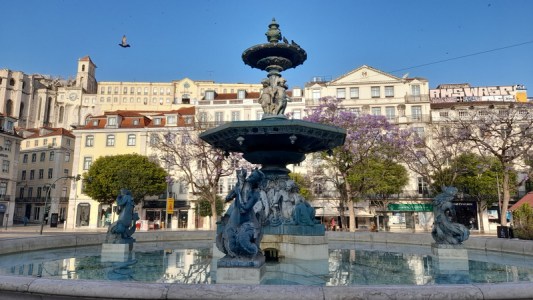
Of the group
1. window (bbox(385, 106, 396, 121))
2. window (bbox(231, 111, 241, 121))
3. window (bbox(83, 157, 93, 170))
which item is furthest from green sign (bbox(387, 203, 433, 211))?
window (bbox(83, 157, 93, 170))

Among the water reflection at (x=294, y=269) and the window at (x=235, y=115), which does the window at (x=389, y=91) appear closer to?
the window at (x=235, y=115)

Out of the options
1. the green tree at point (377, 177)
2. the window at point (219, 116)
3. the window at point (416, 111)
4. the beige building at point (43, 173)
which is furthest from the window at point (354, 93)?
the beige building at point (43, 173)

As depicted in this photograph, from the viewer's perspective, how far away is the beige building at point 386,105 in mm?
46781

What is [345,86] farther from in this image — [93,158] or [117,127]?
[93,158]

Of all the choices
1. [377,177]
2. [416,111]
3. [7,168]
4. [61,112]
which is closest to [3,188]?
[7,168]

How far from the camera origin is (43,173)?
6462cm

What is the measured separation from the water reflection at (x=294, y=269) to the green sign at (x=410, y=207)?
35662 mm

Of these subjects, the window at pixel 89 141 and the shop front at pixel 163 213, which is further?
the window at pixel 89 141

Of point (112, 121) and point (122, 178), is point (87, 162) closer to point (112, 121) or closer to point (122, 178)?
point (112, 121)

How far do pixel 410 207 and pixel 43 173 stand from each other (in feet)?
188

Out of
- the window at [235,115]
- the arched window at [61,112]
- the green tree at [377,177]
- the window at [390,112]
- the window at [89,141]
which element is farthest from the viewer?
the arched window at [61,112]

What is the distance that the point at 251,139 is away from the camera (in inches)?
472

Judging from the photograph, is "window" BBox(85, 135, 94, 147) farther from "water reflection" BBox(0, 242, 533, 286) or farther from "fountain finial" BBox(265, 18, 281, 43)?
"fountain finial" BBox(265, 18, 281, 43)

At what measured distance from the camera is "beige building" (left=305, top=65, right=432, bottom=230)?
4678cm
